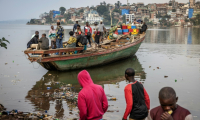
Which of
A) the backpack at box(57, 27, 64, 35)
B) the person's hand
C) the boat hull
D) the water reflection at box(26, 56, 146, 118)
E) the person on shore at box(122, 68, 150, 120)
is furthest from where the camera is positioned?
the backpack at box(57, 27, 64, 35)

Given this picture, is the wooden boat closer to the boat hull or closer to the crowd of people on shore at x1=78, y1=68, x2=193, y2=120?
the boat hull

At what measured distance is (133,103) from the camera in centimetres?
434

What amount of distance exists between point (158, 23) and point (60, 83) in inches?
5739

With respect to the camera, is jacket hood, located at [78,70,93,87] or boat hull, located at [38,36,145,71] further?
boat hull, located at [38,36,145,71]

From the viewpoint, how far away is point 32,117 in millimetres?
6602

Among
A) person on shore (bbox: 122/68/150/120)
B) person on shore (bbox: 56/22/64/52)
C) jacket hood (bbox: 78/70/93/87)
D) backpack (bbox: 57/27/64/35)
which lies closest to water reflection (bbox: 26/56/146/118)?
person on shore (bbox: 56/22/64/52)

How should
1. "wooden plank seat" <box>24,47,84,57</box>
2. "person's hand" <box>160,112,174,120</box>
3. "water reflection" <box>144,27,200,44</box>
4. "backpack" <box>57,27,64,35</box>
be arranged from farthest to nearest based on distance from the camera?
"water reflection" <box>144,27,200,44</box> < "backpack" <box>57,27,64,35</box> < "wooden plank seat" <box>24,47,84,57</box> < "person's hand" <box>160,112,174,120</box>

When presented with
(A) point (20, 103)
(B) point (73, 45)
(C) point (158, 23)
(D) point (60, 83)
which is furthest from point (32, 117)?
(C) point (158, 23)

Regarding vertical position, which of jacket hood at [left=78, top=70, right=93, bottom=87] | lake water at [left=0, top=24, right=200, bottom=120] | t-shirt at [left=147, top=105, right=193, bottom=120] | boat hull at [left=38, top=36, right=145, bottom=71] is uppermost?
jacket hood at [left=78, top=70, right=93, bottom=87]

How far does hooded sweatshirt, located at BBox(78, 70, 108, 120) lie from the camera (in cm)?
379

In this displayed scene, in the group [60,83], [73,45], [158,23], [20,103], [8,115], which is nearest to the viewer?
[8,115]

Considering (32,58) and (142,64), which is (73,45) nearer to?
(32,58)

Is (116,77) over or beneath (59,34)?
beneath

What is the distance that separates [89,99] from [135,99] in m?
0.86
